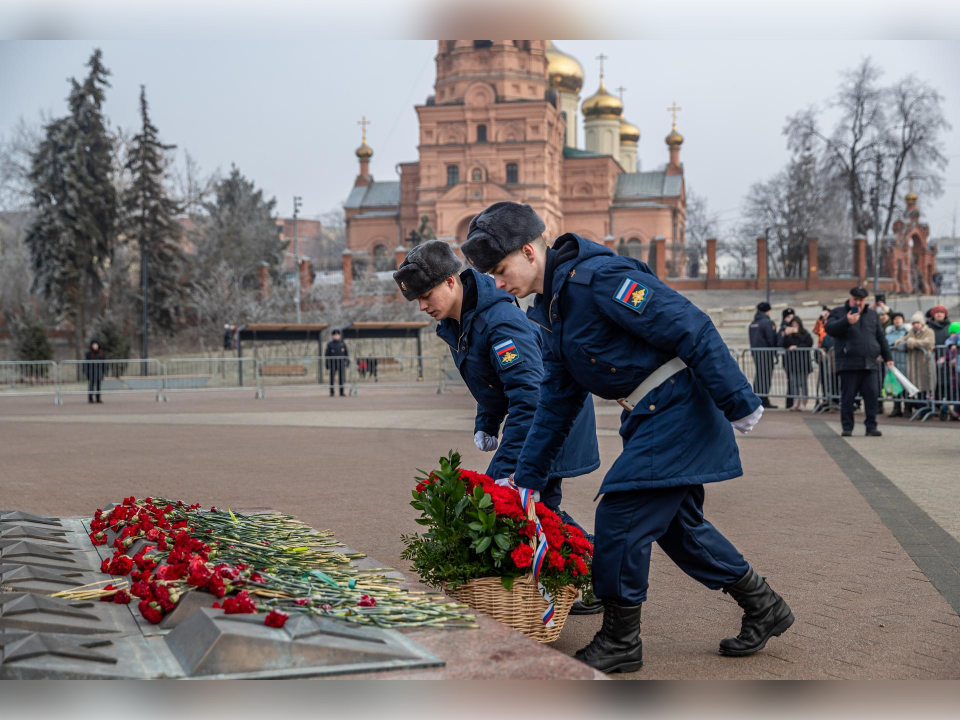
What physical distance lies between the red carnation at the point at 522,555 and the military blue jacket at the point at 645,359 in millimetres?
452

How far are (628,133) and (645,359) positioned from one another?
306 ft

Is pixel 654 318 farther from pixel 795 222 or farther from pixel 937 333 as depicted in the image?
pixel 795 222

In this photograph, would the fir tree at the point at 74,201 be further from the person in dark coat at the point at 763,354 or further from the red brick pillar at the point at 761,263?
the person in dark coat at the point at 763,354

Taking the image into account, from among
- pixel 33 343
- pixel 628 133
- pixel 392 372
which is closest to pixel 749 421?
pixel 392 372

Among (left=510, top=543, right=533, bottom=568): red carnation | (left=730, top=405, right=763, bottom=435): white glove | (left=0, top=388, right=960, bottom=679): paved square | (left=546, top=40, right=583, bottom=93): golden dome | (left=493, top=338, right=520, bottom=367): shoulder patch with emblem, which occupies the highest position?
(left=546, top=40, right=583, bottom=93): golden dome

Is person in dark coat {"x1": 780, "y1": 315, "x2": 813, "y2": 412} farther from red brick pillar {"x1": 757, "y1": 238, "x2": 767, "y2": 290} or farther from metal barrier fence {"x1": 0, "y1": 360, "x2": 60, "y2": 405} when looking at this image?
red brick pillar {"x1": 757, "y1": 238, "x2": 767, "y2": 290}

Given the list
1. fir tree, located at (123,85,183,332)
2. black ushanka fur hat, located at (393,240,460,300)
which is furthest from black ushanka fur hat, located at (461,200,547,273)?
fir tree, located at (123,85,183,332)

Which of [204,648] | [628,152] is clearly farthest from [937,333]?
[628,152]

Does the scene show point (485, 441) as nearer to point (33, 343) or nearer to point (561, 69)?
point (33, 343)

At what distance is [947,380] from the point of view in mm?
15898

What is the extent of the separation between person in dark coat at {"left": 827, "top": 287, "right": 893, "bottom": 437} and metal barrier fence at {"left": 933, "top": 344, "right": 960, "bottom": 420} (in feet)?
7.30

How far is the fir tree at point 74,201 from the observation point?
4506 centimetres

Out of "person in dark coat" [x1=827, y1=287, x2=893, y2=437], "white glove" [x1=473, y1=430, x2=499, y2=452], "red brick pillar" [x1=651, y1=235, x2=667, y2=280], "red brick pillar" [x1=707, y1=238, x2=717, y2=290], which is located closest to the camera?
"white glove" [x1=473, y1=430, x2=499, y2=452]

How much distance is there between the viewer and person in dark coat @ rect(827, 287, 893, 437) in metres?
13.1
